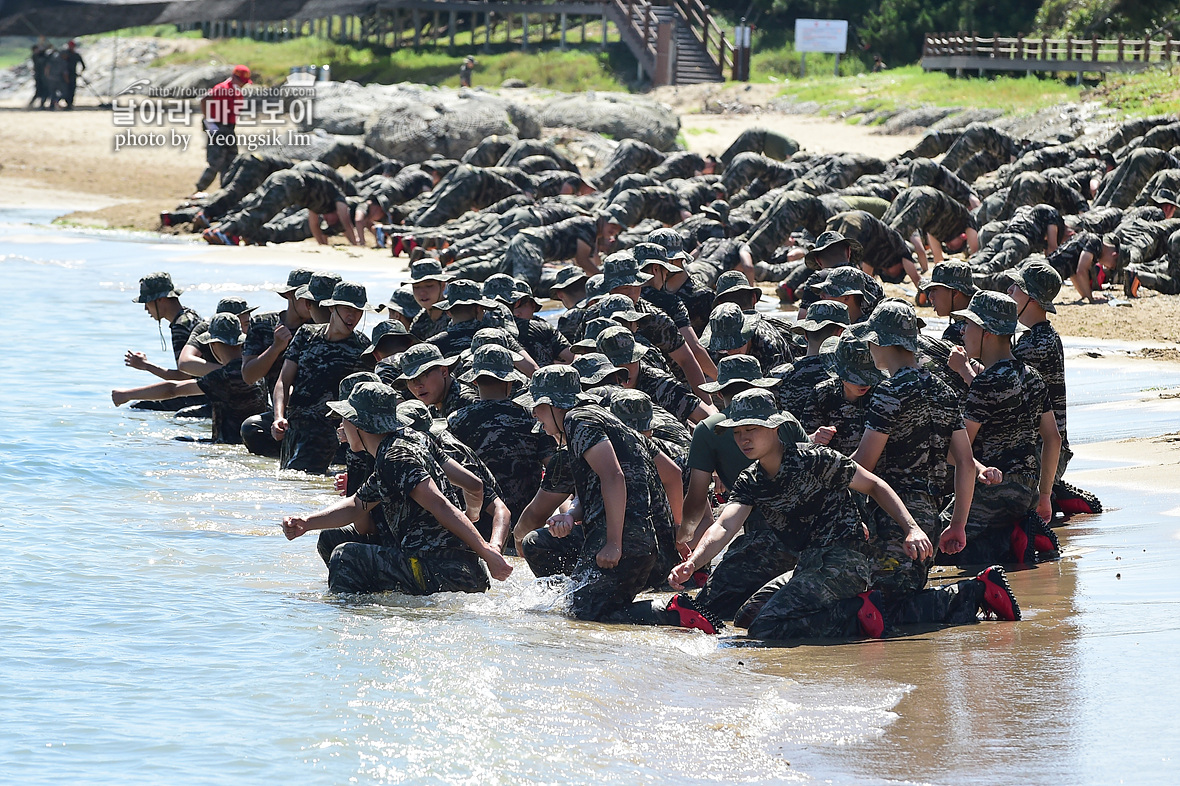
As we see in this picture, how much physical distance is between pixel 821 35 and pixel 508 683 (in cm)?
4147

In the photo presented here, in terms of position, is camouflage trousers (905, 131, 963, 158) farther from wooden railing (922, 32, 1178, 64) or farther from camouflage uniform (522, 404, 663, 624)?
camouflage uniform (522, 404, 663, 624)

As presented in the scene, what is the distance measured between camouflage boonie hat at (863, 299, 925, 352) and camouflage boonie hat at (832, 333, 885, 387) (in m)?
0.12

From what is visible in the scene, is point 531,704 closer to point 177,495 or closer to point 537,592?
point 537,592

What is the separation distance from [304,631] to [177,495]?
11.6ft

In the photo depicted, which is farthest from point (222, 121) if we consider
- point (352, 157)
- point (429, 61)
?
point (429, 61)

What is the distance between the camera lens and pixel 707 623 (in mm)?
6496

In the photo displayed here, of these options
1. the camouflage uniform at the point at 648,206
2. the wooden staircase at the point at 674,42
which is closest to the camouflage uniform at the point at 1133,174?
the camouflage uniform at the point at 648,206

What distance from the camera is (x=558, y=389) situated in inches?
268

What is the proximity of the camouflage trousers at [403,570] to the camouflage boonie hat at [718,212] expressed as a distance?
11.5 m

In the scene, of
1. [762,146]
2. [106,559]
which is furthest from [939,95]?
[106,559]

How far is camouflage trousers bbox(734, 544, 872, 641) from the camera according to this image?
626 cm

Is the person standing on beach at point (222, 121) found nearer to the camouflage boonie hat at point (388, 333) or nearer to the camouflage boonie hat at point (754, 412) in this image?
the camouflage boonie hat at point (388, 333)

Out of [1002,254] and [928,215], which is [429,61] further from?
[1002,254]

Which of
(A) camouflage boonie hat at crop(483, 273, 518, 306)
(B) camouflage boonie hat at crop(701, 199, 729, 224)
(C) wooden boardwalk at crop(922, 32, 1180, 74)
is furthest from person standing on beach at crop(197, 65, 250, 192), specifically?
(C) wooden boardwalk at crop(922, 32, 1180, 74)
